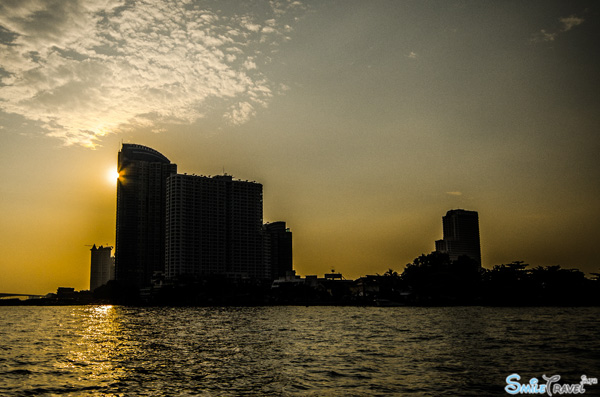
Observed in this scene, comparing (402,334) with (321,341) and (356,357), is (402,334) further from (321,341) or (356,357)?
(356,357)

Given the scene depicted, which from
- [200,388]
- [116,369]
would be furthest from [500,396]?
[116,369]

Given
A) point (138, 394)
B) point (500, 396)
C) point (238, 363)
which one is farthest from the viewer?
point (238, 363)

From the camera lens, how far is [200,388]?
113 ft

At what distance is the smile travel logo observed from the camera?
31.0 meters

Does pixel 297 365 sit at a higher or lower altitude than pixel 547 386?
lower

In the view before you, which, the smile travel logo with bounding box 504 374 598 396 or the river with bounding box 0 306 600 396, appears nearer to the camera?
the smile travel logo with bounding box 504 374 598 396

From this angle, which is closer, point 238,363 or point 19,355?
point 238,363

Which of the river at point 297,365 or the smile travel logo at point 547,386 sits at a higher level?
the smile travel logo at point 547,386

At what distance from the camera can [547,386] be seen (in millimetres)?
32469

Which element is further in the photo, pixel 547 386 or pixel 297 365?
pixel 297 365

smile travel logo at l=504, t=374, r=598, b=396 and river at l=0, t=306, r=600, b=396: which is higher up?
smile travel logo at l=504, t=374, r=598, b=396

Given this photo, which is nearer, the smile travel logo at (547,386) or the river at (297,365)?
the smile travel logo at (547,386)

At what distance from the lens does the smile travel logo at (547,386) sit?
102 feet

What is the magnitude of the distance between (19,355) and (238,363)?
1005 inches
